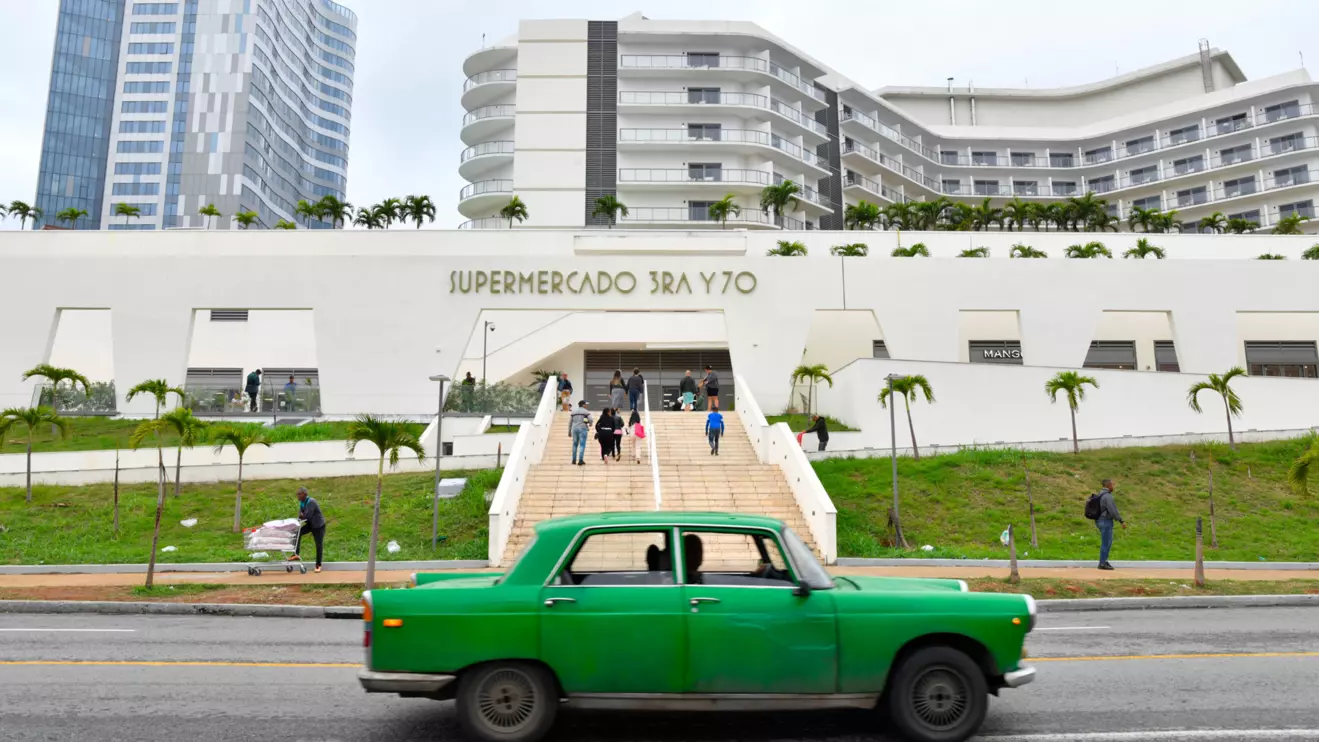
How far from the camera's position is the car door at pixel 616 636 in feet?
17.2

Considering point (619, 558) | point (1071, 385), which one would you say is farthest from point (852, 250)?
point (619, 558)

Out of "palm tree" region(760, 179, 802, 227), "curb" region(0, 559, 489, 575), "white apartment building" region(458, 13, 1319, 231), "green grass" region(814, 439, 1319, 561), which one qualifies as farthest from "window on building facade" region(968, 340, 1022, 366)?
"curb" region(0, 559, 489, 575)

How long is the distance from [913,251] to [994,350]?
22.0 ft

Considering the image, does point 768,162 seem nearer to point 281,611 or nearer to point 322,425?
point 322,425

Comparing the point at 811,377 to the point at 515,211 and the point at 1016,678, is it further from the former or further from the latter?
the point at 1016,678

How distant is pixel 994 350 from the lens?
131 feet

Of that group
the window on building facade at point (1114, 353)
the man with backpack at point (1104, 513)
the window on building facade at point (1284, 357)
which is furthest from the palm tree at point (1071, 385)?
the window on building facade at point (1284, 357)

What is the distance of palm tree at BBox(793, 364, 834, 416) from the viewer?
29094 mm

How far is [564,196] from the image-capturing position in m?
54.3

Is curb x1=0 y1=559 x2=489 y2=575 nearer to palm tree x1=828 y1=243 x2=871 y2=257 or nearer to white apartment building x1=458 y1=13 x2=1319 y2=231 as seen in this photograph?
palm tree x1=828 y1=243 x2=871 y2=257

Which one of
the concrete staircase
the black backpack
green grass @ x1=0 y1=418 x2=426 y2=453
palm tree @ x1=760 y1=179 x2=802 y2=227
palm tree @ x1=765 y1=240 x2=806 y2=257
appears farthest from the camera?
palm tree @ x1=760 y1=179 x2=802 y2=227

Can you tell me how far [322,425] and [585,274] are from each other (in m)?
11.6

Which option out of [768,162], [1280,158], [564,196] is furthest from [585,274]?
[1280,158]

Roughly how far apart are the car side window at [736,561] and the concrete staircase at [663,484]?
10881 mm
